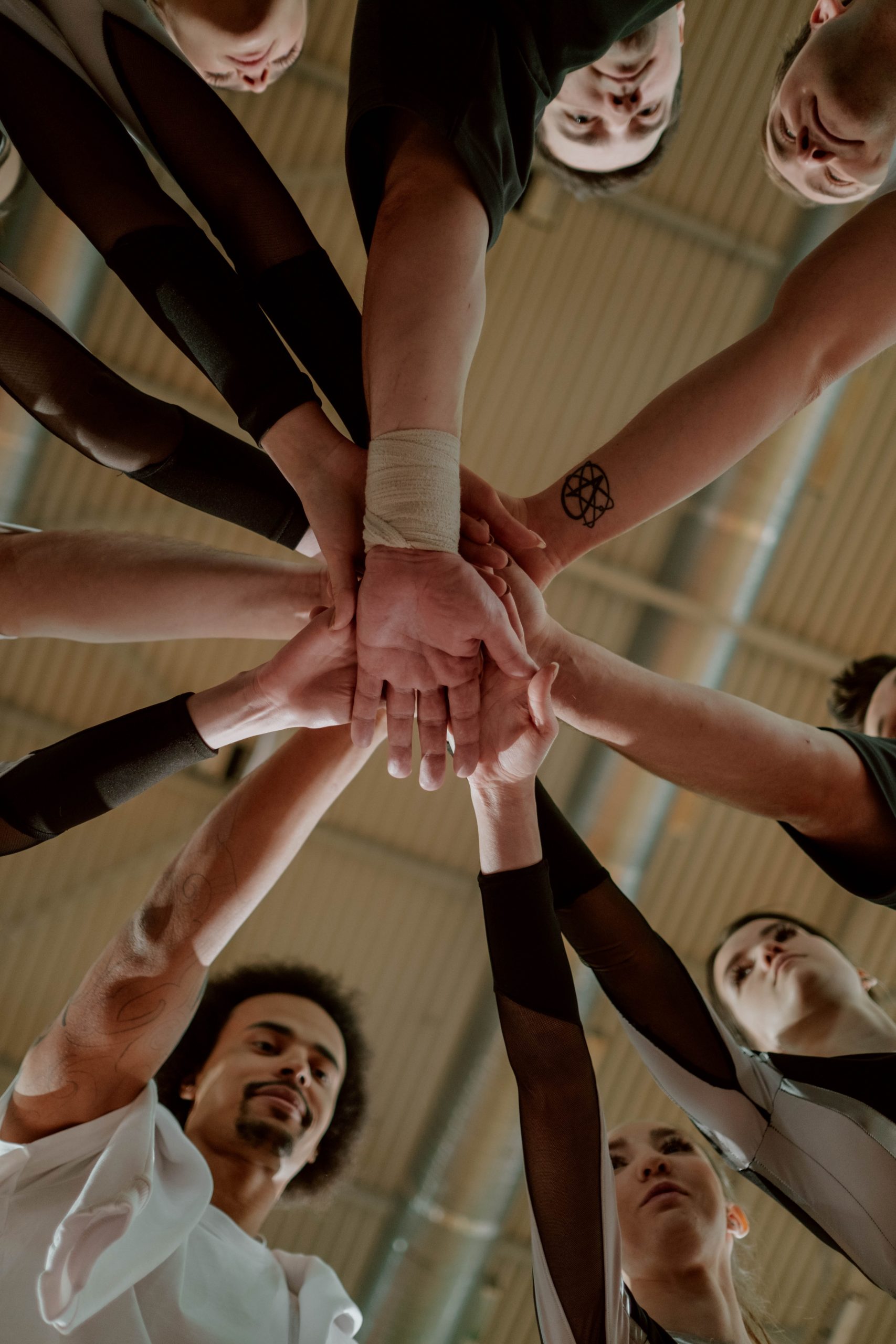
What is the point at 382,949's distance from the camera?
6594 millimetres

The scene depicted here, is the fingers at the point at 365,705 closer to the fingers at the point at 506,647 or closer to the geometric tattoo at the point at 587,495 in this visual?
the fingers at the point at 506,647

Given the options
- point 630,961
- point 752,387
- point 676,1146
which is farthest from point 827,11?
point 676,1146

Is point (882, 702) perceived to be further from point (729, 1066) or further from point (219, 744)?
point (219, 744)

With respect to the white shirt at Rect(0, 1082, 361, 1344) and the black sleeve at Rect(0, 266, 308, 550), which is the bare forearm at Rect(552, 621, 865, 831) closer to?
the black sleeve at Rect(0, 266, 308, 550)

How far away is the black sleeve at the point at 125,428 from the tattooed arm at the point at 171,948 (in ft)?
2.17

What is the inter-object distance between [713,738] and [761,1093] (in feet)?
2.78

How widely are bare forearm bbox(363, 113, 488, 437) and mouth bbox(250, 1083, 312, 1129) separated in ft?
7.31

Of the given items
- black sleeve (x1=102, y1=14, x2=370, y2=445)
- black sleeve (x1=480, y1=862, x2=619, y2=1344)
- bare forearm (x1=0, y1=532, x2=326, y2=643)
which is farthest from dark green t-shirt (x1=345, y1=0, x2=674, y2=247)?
black sleeve (x1=480, y1=862, x2=619, y2=1344)

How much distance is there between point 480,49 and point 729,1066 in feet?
7.59

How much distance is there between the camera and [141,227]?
7.05 ft

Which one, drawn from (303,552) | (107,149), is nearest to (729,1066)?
(303,552)

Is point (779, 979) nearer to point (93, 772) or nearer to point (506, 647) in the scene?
point (506, 647)

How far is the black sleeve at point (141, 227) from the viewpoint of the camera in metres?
2.12

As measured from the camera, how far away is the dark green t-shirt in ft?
6.73
